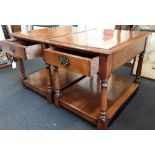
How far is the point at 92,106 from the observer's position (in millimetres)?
1305

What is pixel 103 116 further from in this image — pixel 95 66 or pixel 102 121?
pixel 95 66

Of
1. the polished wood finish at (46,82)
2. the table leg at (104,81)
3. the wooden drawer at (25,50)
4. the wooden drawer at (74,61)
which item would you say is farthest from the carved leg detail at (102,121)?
the wooden drawer at (25,50)

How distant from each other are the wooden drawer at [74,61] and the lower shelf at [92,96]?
391 millimetres

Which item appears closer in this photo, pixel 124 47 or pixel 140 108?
pixel 124 47

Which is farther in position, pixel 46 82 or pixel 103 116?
pixel 46 82

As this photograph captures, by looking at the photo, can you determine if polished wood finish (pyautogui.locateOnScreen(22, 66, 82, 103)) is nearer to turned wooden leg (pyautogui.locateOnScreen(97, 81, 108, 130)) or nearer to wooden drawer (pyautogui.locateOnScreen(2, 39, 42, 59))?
wooden drawer (pyautogui.locateOnScreen(2, 39, 42, 59))

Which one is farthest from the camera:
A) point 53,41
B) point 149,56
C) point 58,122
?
point 149,56

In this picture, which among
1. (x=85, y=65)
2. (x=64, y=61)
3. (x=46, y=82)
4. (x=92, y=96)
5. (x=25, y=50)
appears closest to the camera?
(x=85, y=65)

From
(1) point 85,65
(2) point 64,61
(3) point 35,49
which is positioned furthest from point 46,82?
(1) point 85,65

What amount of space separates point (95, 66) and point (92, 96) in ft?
1.79

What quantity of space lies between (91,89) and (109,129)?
46 cm

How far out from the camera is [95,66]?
3.13 ft
